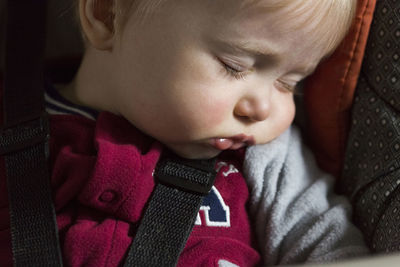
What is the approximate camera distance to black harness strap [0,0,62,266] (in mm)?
792

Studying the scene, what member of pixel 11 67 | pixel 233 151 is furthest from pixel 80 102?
pixel 233 151

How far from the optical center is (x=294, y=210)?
0.90m

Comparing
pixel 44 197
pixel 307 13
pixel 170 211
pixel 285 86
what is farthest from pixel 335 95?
pixel 44 197

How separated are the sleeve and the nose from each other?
0.38ft

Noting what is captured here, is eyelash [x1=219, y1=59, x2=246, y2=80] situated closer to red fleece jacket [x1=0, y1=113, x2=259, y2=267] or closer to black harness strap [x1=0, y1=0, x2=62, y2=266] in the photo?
red fleece jacket [x1=0, y1=113, x2=259, y2=267]

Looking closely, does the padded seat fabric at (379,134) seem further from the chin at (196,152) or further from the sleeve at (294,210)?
the chin at (196,152)

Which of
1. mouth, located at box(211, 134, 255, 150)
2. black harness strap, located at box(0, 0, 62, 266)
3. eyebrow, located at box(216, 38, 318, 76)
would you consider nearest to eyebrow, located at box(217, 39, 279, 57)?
eyebrow, located at box(216, 38, 318, 76)

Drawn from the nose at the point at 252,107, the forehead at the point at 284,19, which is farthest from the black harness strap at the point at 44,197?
the forehead at the point at 284,19

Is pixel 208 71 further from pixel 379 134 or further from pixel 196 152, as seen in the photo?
pixel 379 134

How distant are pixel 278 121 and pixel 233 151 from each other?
107 mm

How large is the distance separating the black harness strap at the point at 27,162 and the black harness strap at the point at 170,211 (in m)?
0.12

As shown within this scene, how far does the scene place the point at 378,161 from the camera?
0.86 m

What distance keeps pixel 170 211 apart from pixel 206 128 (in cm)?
13

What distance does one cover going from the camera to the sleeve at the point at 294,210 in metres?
0.87
